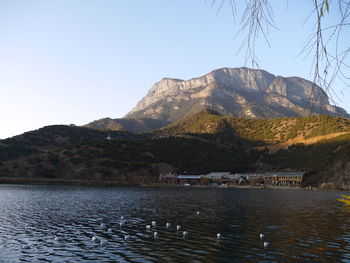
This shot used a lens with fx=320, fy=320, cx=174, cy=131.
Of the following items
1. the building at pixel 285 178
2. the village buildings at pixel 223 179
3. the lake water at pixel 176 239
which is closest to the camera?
the lake water at pixel 176 239

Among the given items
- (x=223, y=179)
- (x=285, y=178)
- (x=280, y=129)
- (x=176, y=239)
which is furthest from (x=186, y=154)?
(x=176, y=239)

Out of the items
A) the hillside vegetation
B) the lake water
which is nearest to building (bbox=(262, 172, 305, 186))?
the hillside vegetation

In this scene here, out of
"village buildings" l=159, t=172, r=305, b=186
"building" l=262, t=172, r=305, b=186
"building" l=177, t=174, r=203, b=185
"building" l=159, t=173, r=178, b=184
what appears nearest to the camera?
"building" l=262, t=172, r=305, b=186

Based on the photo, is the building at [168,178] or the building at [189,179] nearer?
the building at [168,178]

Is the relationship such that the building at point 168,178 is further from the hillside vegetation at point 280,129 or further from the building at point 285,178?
the hillside vegetation at point 280,129

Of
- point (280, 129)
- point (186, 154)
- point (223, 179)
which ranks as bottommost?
point (223, 179)

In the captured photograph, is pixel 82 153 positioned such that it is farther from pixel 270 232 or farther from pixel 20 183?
pixel 270 232

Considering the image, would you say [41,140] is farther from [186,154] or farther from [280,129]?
[280,129]

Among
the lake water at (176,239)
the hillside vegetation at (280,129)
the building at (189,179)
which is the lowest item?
the lake water at (176,239)

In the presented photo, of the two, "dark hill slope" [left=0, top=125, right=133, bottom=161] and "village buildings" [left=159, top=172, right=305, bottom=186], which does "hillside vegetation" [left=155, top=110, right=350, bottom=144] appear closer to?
"village buildings" [left=159, top=172, right=305, bottom=186]

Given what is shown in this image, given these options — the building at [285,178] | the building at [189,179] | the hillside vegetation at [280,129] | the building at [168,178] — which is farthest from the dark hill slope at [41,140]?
the building at [285,178]

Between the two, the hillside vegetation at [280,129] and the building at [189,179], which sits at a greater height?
the hillside vegetation at [280,129]

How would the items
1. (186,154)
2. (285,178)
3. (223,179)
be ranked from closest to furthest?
(285,178) < (223,179) < (186,154)

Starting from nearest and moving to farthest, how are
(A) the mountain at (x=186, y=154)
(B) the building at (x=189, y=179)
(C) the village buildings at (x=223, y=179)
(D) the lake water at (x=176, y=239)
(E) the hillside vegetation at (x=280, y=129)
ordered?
(D) the lake water at (x=176, y=239), (A) the mountain at (x=186, y=154), (C) the village buildings at (x=223, y=179), (B) the building at (x=189, y=179), (E) the hillside vegetation at (x=280, y=129)
